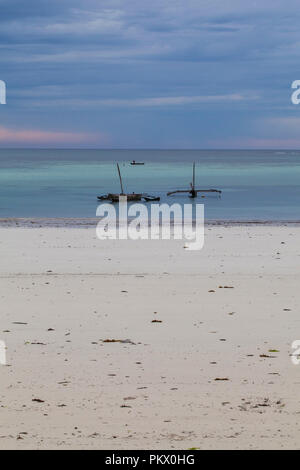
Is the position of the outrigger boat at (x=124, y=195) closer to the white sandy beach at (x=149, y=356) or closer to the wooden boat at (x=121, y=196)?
the wooden boat at (x=121, y=196)

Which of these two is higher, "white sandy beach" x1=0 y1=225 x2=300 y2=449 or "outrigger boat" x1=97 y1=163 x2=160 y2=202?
"outrigger boat" x1=97 y1=163 x2=160 y2=202

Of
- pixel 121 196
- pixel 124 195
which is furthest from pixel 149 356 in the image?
pixel 124 195

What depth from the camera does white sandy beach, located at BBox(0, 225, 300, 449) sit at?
616cm

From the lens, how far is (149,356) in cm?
853

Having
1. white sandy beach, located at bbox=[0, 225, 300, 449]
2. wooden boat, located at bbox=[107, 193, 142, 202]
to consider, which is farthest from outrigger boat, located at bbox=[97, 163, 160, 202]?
white sandy beach, located at bbox=[0, 225, 300, 449]

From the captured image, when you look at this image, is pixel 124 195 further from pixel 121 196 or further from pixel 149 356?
pixel 149 356

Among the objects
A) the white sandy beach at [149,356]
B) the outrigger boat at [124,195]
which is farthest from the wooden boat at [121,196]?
the white sandy beach at [149,356]

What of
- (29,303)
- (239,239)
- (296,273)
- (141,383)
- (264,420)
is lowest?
(264,420)

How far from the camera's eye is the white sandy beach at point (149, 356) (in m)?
6.16

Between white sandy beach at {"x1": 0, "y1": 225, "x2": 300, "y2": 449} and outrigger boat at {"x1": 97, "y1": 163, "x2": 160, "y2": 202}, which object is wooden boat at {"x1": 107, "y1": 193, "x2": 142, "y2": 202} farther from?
white sandy beach at {"x1": 0, "y1": 225, "x2": 300, "y2": 449}

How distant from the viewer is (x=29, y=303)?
11.7 m
